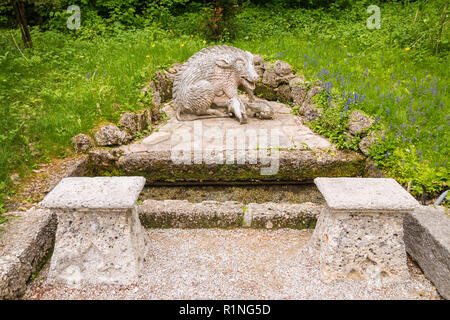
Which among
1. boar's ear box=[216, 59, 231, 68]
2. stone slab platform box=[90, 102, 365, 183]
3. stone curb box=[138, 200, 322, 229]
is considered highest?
boar's ear box=[216, 59, 231, 68]

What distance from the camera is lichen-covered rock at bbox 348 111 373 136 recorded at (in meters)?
3.92

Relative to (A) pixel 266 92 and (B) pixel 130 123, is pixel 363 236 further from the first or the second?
(A) pixel 266 92

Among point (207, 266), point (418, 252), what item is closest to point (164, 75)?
point (207, 266)

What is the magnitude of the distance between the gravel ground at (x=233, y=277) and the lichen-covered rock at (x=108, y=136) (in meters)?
1.35

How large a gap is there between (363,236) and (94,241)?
2105mm

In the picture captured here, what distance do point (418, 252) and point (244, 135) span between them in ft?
7.46

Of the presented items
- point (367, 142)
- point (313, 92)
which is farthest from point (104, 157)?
point (313, 92)

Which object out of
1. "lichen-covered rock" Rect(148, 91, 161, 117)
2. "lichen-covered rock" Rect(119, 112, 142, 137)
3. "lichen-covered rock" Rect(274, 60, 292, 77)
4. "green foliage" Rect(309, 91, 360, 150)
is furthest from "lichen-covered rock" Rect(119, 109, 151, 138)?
"lichen-covered rock" Rect(274, 60, 292, 77)

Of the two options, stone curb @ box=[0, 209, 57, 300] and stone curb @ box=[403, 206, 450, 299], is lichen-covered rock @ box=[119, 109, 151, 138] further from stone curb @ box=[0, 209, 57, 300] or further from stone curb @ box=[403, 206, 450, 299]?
stone curb @ box=[403, 206, 450, 299]

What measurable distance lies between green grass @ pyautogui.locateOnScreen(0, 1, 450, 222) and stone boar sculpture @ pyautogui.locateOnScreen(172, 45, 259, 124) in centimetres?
69

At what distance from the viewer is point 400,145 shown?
3707 millimetres

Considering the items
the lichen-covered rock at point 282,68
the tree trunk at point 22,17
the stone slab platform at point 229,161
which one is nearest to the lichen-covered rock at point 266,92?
the lichen-covered rock at point 282,68

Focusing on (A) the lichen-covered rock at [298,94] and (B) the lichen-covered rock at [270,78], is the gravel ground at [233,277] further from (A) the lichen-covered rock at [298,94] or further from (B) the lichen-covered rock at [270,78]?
(B) the lichen-covered rock at [270,78]

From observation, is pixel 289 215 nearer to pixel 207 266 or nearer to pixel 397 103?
pixel 207 266
